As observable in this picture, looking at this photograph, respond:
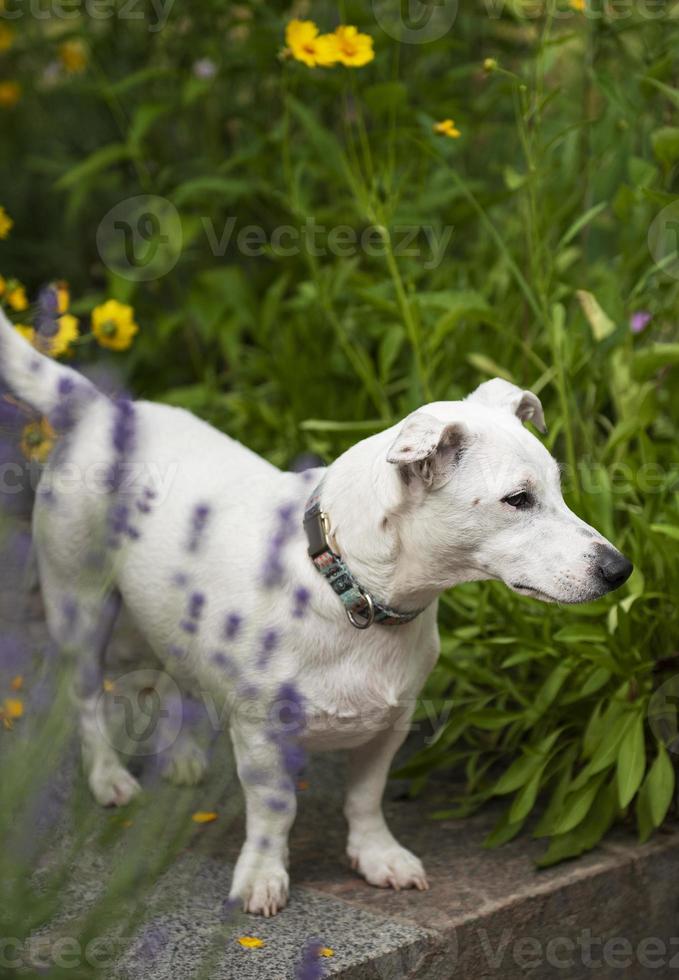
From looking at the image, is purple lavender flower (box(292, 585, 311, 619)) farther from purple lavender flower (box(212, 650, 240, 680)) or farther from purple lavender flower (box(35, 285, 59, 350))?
purple lavender flower (box(35, 285, 59, 350))

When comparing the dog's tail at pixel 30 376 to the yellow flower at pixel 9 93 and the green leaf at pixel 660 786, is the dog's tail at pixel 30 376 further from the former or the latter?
the yellow flower at pixel 9 93

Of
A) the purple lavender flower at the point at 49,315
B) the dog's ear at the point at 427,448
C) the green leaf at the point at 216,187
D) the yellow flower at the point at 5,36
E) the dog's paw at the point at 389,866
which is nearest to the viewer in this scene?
the dog's ear at the point at 427,448

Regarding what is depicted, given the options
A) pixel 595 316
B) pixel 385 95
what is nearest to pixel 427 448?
pixel 595 316

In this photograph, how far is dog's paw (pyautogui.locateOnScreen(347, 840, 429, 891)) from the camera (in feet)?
8.15

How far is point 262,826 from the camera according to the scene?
2375 mm

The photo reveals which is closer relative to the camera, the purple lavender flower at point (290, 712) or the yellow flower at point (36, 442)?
the purple lavender flower at point (290, 712)

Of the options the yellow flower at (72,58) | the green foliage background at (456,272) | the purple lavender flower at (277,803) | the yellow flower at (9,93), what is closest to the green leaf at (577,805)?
the green foliage background at (456,272)

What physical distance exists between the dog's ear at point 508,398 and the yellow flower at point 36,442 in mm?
912

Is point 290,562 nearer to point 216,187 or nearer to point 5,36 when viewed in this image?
point 216,187

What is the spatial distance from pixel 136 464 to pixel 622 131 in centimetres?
176

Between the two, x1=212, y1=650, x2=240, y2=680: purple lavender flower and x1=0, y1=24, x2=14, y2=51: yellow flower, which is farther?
x1=0, y1=24, x2=14, y2=51: yellow flower

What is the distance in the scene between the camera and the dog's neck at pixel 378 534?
2.18 meters

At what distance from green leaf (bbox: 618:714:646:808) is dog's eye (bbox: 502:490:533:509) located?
2.39 ft

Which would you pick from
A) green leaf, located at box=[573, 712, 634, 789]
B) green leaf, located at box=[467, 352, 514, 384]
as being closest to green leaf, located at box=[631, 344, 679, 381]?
green leaf, located at box=[467, 352, 514, 384]
